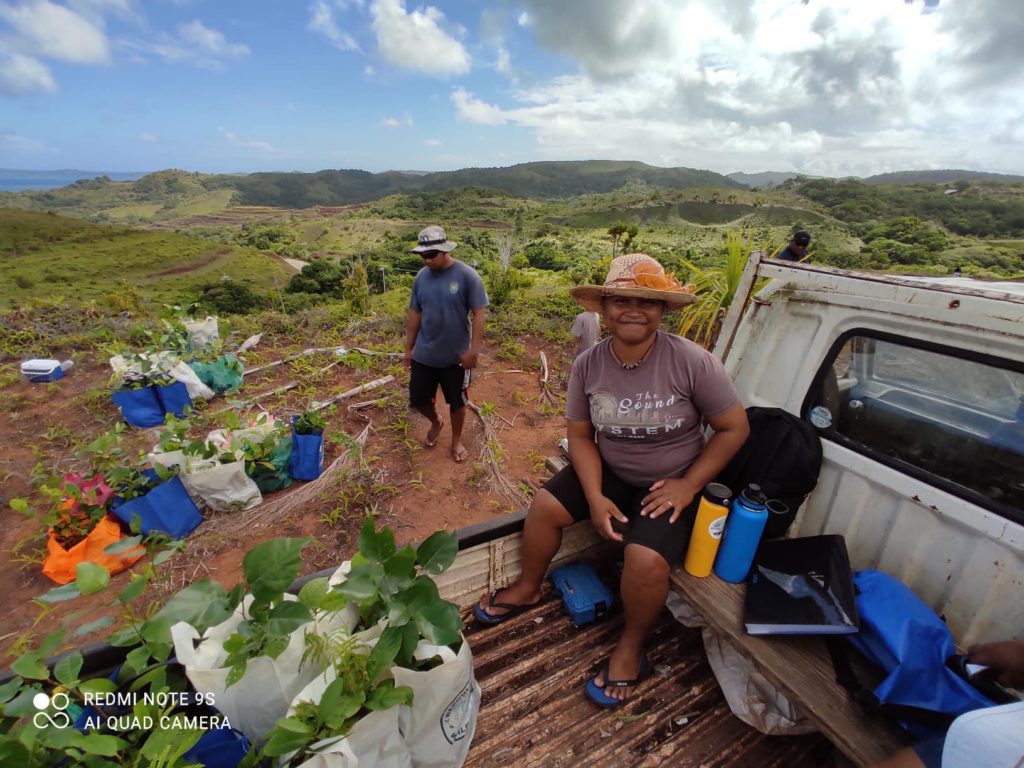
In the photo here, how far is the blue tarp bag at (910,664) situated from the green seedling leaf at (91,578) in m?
2.06

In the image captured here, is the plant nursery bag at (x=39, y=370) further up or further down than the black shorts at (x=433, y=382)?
further down

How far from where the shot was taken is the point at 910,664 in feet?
4.23

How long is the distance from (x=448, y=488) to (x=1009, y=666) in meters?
3.19

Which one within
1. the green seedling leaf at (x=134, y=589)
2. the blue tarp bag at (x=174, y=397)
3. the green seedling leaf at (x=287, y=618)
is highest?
the green seedling leaf at (x=134, y=589)

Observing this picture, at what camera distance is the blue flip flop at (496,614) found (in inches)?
81.2

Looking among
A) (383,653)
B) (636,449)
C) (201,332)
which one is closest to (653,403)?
(636,449)

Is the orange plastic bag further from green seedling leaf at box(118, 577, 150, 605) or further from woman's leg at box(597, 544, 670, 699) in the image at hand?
woman's leg at box(597, 544, 670, 699)

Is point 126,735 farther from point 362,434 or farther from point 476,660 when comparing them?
point 362,434

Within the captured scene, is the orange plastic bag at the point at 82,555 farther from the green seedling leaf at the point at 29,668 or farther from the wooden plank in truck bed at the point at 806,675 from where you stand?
the wooden plank in truck bed at the point at 806,675

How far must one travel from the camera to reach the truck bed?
1.61 metres

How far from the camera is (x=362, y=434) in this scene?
4.15 metres

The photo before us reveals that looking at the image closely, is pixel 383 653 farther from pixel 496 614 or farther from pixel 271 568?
pixel 496 614

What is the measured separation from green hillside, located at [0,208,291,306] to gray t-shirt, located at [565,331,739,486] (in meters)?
41.3

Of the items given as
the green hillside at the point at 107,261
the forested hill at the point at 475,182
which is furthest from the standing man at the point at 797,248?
the forested hill at the point at 475,182
